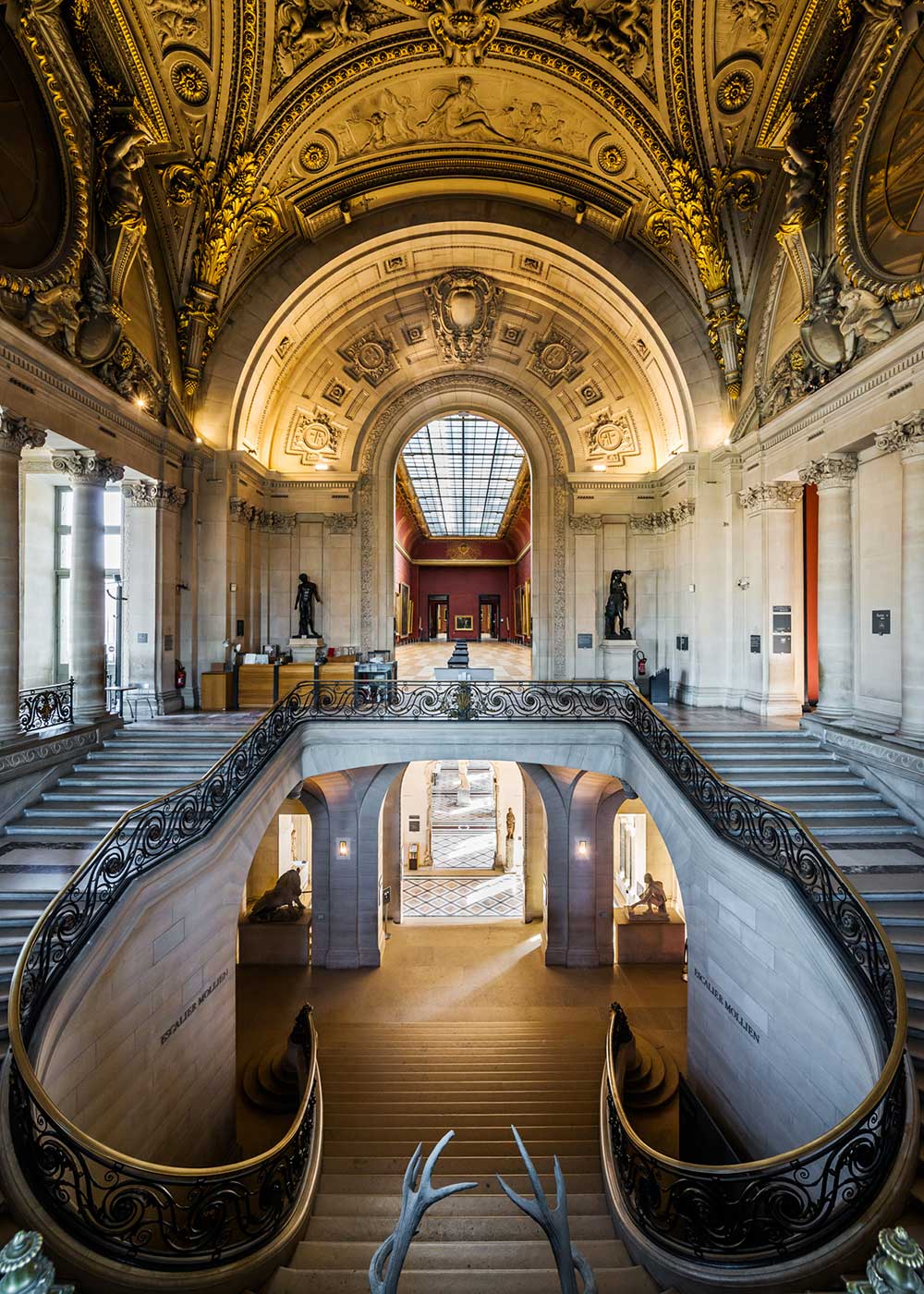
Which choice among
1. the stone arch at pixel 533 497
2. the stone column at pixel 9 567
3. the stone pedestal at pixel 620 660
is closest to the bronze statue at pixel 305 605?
the stone arch at pixel 533 497

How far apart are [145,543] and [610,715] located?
9.15m

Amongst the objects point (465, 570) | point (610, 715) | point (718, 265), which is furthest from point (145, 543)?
point (465, 570)

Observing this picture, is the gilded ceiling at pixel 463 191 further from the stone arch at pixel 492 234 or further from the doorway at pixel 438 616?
the doorway at pixel 438 616

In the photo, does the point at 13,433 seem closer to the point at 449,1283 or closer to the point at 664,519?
the point at 449,1283

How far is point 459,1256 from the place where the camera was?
473 centimetres

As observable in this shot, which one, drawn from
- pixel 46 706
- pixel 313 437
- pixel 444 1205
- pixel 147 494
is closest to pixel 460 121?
pixel 313 437

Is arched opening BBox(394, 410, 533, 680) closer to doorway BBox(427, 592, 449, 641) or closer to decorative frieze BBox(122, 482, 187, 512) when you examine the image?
doorway BBox(427, 592, 449, 641)

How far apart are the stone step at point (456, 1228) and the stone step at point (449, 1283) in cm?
88

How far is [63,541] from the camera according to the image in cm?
1220

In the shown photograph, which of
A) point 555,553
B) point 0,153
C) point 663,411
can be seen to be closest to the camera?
point 0,153

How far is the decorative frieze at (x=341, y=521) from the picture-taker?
1516 centimetres

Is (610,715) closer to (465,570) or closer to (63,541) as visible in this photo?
(63,541)

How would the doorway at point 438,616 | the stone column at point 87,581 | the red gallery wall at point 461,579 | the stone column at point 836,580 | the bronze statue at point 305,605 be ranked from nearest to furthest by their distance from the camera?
the stone column at point 836,580 → the stone column at point 87,581 → the bronze statue at point 305,605 → the red gallery wall at point 461,579 → the doorway at point 438,616

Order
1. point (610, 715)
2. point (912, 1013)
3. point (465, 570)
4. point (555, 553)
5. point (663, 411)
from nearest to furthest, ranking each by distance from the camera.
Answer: point (912, 1013)
point (610, 715)
point (663, 411)
point (555, 553)
point (465, 570)
